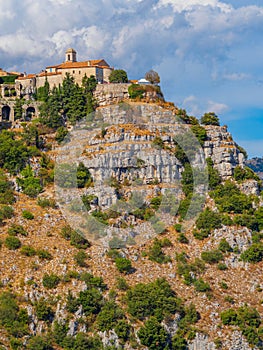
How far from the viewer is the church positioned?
105812 millimetres

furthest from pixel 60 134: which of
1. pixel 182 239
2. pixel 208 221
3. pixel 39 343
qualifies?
pixel 39 343

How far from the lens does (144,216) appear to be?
3516 inches

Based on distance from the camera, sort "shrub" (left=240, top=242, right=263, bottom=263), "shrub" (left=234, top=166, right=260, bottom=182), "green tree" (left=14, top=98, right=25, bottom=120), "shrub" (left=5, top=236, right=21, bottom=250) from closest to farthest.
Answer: "shrub" (left=5, top=236, right=21, bottom=250)
"shrub" (left=240, top=242, right=263, bottom=263)
"shrub" (left=234, top=166, right=260, bottom=182)
"green tree" (left=14, top=98, right=25, bottom=120)

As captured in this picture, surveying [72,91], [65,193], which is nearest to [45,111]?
[72,91]

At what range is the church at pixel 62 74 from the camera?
347ft

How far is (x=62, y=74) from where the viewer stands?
4181 inches

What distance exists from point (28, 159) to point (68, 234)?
12467 millimetres

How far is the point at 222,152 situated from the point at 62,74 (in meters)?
21.4

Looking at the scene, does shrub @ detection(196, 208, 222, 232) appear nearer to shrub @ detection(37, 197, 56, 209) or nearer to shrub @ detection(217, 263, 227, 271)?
shrub @ detection(217, 263, 227, 271)

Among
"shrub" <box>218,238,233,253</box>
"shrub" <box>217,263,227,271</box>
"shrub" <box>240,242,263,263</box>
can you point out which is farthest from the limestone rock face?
"shrub" <box>217,263,227,271</box>

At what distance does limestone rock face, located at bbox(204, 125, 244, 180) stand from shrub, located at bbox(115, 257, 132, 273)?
57.3ft

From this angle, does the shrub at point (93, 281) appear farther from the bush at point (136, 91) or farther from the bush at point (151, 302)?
the bush at point (136, 91)

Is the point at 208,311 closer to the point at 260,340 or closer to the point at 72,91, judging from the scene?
the point at 260,340

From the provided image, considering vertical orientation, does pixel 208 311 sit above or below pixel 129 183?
below
